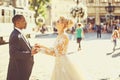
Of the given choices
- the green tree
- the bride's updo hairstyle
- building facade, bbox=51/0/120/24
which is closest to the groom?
the bride's updo hairstyle

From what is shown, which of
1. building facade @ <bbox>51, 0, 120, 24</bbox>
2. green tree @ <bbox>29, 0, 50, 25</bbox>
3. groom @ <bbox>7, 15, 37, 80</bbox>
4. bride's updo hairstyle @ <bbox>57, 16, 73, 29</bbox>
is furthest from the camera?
building facade @ <bbox>51, 0, 120, 24</bbox>

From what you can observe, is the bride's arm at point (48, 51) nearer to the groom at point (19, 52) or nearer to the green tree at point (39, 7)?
the groom at point (19, 52)

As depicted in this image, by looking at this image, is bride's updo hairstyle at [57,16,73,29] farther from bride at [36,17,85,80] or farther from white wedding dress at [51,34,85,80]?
white wedding dress at [51,34,85,80]

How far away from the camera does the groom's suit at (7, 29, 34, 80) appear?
7.33 m

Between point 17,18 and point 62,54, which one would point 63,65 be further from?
point 17,18

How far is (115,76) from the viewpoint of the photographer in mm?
12898

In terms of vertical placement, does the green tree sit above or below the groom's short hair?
below

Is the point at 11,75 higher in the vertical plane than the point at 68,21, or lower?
lower

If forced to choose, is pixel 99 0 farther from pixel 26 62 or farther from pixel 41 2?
pixel 26 62

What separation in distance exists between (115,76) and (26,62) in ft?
19.4

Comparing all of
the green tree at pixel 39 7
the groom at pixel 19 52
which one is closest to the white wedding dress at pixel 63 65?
the groom at pixel 19 52

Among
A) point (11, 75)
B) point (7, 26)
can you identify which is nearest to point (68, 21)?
point (11, 75)

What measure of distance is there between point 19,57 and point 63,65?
742 millimetres

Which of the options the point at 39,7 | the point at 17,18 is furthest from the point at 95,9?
the point at 17,18
